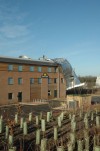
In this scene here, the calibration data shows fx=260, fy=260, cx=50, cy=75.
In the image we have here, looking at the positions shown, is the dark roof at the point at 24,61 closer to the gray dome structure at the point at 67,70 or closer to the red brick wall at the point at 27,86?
the red brick wall at the point at 27,86

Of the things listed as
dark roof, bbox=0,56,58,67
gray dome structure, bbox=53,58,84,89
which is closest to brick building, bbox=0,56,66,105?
dark roof, bbox=0,56,58,67

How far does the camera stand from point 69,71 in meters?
62.5

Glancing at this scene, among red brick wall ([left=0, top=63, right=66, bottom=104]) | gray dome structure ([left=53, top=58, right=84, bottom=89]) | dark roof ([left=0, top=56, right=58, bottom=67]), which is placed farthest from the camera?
gray dome structure ([left=53, top=58, right=84, bottom=89])

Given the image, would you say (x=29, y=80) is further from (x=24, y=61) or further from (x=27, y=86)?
(x=24, y=61)

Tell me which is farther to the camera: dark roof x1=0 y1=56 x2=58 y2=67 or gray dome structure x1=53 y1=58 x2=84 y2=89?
gray dome structure x1=53 y1=58 x2=84 y2=89

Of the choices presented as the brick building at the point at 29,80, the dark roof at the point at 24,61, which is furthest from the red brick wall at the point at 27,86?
the dark roof at the point at 24,61

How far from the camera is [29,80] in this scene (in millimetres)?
51688

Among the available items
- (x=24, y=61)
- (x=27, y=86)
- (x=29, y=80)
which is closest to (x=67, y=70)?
(x=29, y=80)

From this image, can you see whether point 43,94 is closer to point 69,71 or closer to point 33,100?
point 33,100

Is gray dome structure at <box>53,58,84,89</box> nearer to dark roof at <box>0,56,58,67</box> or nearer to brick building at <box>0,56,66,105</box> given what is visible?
brick building at <box>0,56,66,105</box>

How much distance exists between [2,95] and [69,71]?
851 inches

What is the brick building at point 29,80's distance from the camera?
47003mm

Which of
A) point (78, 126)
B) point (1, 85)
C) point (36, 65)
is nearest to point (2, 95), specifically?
point (1, 85)

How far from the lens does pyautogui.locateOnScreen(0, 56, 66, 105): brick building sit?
1851 inches
